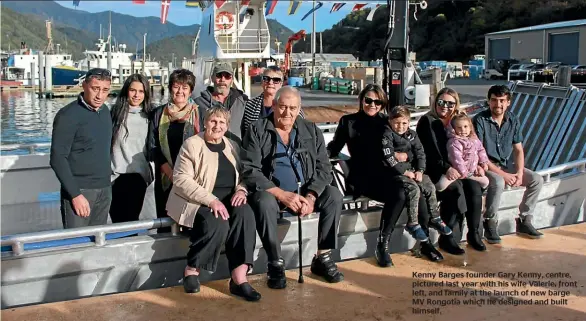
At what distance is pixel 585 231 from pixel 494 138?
130 cm

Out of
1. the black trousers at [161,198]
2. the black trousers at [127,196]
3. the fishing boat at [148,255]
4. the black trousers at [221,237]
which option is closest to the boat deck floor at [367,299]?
the fishing boat at [148,255]

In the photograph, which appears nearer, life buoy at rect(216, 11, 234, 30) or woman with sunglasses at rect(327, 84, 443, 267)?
woman with sunglasses at rect(327, 84, 443, 267)

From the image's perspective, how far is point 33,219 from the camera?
6.28m

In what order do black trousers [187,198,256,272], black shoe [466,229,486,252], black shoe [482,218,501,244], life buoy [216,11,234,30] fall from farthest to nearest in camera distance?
life buoy [216,11,234,30], black shoe [482,218,501,244], black shoe [466,229,486,252], black trousers [187,198,256,272]

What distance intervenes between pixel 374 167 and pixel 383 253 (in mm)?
743

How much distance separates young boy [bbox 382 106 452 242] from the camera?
15.4ft

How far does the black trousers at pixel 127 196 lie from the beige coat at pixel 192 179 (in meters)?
0.75

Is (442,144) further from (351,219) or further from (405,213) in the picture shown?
(351,219)

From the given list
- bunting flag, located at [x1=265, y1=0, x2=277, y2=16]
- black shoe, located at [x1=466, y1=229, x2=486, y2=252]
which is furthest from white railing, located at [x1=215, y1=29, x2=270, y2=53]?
black shoe, located at [x1=466, y1=229, x2=486, y2=252]

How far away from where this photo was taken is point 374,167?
486cm

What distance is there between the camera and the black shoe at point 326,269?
425 cm

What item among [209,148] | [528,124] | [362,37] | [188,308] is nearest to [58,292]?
[188,308]

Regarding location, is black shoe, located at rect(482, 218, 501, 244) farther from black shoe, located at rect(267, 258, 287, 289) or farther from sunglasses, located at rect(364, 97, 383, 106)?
black shoe, located at rect(267, 258, 287, 289)

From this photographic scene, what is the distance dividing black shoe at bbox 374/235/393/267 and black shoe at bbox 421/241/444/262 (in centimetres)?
35
